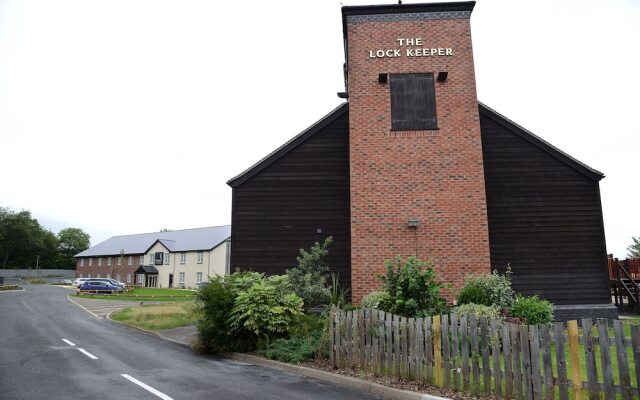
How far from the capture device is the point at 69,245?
4828 inches

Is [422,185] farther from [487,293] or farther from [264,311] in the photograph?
[264,311]

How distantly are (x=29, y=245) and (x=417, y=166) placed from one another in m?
116

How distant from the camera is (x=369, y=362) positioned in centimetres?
917

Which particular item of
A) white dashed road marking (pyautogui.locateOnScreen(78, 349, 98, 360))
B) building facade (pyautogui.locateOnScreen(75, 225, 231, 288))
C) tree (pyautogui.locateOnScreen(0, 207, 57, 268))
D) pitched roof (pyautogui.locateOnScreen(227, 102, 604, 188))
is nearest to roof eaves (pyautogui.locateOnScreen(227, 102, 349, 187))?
pitched roof (pyautogui.locateOnScreen(227, 102, 604, 188))

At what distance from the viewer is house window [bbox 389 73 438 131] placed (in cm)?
1553

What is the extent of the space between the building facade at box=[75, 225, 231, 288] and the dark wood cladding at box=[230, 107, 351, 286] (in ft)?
143

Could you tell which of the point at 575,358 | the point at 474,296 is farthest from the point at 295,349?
the point at 575,358

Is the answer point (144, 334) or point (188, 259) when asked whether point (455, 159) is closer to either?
point (144, 334)

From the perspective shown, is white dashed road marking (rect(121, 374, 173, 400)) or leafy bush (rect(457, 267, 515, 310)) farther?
leafy bush (rect(457, 267, 515, 310))

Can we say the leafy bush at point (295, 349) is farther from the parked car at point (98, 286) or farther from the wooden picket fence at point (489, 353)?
the parked car at point (98, 286)

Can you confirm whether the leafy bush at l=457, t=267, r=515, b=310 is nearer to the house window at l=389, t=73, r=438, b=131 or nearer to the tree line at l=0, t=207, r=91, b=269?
the house window at l=389, t=73, r=438, b=131

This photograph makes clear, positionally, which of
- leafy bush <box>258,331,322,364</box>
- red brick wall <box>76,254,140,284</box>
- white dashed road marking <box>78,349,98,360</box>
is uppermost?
red brick wall <box>76,254,140,284</box>

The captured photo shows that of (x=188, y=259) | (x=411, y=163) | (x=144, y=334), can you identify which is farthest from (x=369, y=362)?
(x=188, y=259)

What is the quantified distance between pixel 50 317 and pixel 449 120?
2217cm
